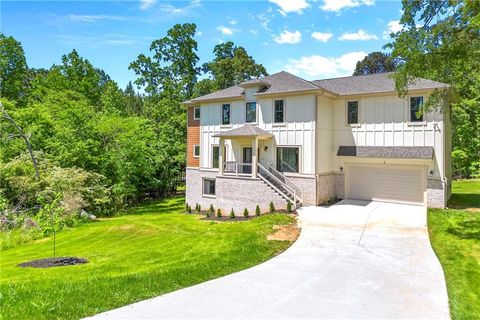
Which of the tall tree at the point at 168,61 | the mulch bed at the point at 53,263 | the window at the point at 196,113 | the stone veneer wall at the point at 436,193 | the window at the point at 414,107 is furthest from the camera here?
the tall tree at the point at 168,61

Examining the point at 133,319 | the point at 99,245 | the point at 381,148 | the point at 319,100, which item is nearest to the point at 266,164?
the point at 319,100

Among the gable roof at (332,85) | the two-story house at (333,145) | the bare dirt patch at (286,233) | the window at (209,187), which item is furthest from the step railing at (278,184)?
the gable roof at (332,85)

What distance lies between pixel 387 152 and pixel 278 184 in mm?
6280

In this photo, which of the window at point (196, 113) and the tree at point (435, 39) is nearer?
the tree at point (435, 39)

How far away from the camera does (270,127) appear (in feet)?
67.7

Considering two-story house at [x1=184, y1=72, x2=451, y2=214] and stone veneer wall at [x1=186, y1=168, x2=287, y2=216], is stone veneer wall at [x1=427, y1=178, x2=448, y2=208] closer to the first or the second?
two-story house at [x1=184, y1=72, x2=451, y2=214]

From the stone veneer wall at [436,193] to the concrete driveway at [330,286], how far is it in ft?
18.3

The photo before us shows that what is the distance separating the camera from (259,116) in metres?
21.2

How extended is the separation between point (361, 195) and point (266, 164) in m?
5.98

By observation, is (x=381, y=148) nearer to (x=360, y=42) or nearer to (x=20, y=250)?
(x=360, y=42)

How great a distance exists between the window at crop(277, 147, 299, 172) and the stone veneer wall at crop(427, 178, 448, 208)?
7.01m

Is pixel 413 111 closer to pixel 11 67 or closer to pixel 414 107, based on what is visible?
pixel 414 107

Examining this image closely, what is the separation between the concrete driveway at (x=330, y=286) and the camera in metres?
6.05

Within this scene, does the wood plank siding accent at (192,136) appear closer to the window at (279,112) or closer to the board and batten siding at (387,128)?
the window at (279,112)
